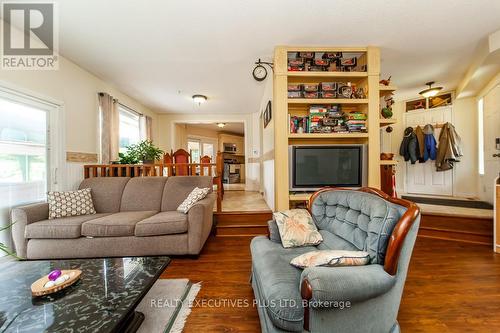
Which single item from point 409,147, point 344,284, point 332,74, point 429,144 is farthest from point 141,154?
point 429,144

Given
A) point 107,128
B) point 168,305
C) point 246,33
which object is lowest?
point 168,305

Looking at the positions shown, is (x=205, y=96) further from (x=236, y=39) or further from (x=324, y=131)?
(x=324, y=131)

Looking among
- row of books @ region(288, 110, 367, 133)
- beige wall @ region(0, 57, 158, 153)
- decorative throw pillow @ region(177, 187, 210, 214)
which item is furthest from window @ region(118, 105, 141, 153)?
row of books @ region(288, 110, 367, 133)

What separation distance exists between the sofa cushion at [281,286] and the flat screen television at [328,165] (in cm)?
127

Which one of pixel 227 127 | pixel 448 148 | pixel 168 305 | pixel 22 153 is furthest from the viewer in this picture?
pixel 227 127

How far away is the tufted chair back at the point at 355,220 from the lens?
3.64 ft

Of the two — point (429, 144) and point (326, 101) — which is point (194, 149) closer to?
point (326, 101)

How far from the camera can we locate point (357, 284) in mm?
931

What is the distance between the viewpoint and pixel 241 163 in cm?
909

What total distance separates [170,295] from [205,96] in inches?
148

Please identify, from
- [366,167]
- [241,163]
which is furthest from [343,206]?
[241,163]

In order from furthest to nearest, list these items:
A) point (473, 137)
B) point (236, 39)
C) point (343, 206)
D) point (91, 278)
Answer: point (473, 137) < point (236, 39) < point (343, 206) < point (91, 278)

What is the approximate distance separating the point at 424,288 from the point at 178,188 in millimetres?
2942

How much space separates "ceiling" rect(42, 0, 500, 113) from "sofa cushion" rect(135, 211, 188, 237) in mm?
2130
